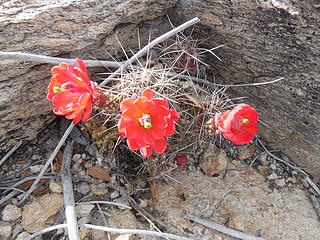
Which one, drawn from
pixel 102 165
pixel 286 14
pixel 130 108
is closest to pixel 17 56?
pixel 130 108

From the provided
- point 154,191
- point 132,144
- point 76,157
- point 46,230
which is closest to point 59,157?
point 76,157

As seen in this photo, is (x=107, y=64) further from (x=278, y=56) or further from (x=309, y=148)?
(x=309, y=148)

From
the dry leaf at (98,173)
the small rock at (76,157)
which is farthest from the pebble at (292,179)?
the small rock at (76,157)

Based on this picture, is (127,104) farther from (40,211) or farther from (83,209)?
(40,211)

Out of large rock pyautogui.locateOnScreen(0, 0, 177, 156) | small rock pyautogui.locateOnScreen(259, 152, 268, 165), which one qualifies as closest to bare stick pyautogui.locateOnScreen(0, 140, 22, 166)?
large rock pyautogui.locateOnScreen(0, 0, 177, 156)

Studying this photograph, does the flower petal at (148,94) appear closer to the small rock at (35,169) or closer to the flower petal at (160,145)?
the flower petal at (160,145)

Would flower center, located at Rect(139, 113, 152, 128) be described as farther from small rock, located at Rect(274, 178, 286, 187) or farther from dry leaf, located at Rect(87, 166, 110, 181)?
small rock, located at Rect(274, 178, 286, 187)
